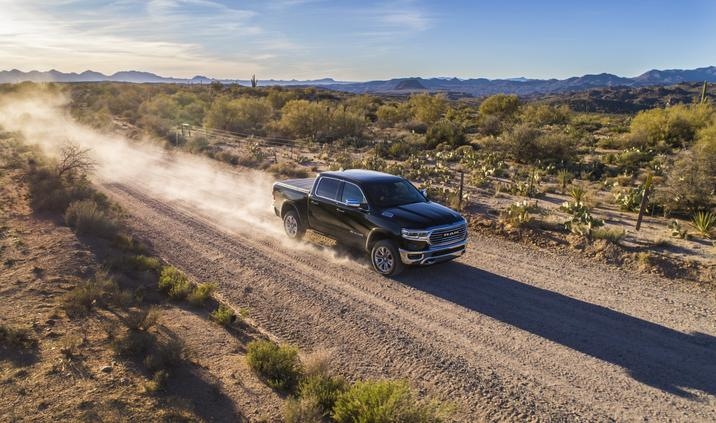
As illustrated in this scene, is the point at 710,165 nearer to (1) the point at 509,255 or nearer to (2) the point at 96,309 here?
(1) the point at 509,255

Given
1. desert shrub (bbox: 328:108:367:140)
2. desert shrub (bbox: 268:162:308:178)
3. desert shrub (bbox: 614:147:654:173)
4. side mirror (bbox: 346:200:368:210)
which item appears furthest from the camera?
desert shrub (bbox: 328:108:367:140)

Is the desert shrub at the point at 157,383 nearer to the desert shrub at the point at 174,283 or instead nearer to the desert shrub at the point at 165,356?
the desert shrub at the point at 165,356

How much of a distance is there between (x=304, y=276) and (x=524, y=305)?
13.5 ft

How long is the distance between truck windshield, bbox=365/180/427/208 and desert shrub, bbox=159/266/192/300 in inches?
154

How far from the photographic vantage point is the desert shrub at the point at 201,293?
787cm

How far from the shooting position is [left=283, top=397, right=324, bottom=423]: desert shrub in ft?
15.6

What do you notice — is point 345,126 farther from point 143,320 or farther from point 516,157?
point 143,320

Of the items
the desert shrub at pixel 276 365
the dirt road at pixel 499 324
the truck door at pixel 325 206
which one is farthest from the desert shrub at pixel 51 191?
the desert shrub at pixel 276 365

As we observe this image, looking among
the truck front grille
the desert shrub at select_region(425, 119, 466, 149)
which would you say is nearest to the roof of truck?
the truck front grille

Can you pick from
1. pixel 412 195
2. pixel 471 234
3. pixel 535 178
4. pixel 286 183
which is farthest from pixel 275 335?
pixel 535 178


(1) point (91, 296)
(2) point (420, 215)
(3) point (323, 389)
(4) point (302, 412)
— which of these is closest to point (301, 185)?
(2) point (420, 215)

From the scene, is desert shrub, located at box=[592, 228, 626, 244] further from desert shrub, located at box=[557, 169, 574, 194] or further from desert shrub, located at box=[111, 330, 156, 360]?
desert shrub, located at box=[111, 330, 156, 360]

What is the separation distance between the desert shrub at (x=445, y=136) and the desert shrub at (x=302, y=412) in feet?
88.8

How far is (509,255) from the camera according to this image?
10.7 m
